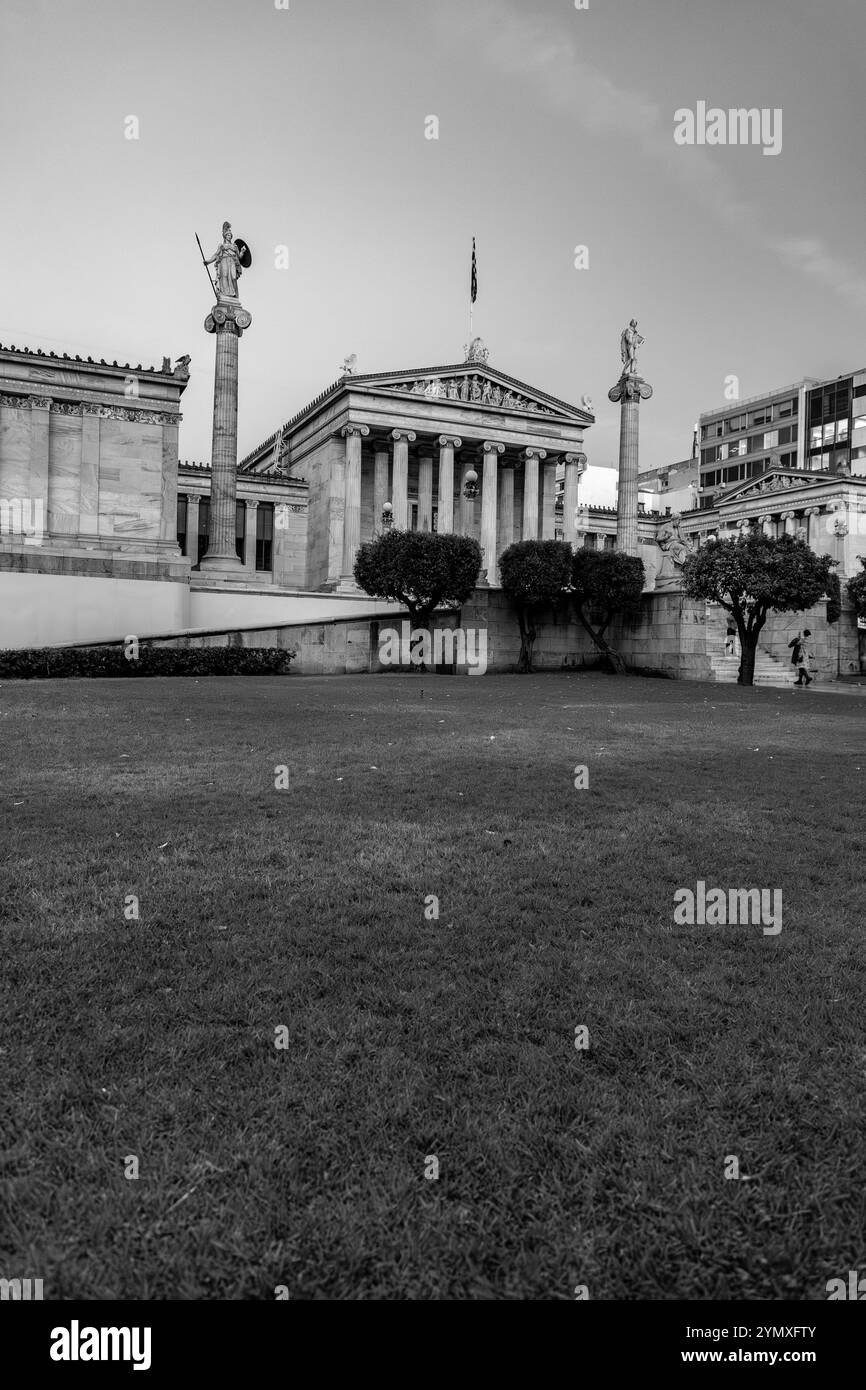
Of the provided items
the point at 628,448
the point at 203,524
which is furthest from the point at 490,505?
the point at 203,524

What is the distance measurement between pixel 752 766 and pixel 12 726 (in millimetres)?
11635

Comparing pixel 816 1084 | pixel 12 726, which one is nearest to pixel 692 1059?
pixel 816 1084

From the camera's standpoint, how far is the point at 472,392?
5888 cm

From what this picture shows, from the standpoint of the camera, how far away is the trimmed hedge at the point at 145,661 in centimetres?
2652

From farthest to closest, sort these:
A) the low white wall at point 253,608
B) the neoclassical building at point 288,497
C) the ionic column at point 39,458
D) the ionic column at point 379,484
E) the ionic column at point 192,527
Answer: the ionic column at point 379,484 → the ionic column at point 192,527 → the low white wall at point 253,608 → the ionic column at point 39,458 → the neoclassical building at point 288,497

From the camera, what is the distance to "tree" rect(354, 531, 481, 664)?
34.0m

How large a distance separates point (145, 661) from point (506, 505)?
41003 millimetres

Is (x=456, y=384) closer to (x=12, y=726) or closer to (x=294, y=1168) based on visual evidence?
(x=12, y=726)

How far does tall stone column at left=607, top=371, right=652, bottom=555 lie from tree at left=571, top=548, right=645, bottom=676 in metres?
12.0

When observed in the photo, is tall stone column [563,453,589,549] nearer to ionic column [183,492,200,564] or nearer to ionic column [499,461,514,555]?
ionic column [499,461,514,555]

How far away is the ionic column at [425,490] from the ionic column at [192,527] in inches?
649

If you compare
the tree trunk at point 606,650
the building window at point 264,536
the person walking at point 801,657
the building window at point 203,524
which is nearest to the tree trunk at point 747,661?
the person walking at point 801,657

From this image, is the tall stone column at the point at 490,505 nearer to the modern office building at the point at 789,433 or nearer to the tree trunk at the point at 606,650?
the tree trunk at the point at 606,650
